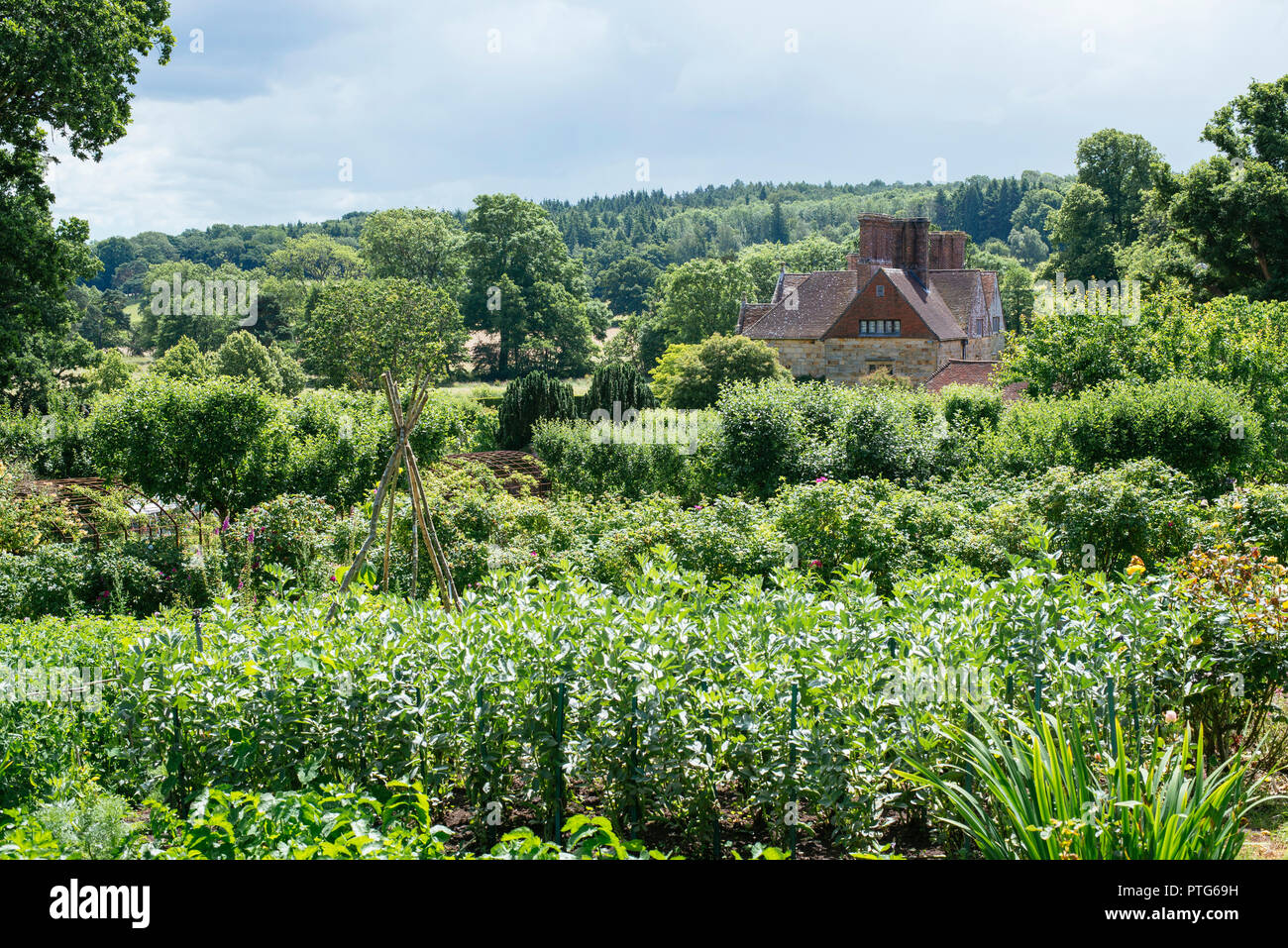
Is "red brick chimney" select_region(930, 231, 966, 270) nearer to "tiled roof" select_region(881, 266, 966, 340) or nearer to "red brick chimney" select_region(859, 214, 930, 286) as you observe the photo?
"red brick chimney" select_region(859, 214, 930, 286)

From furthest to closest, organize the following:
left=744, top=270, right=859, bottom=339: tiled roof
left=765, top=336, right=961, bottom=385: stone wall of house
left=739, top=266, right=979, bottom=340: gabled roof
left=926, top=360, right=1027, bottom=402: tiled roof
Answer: left=744, top=270, right=859, bottom=339: tiled roof, left=739, top=266, right=979, bottom=340: gabled roof, left=765, top=336, right=961, bottom=385: stone wall of house, left=926, top=360, right=1027, bottom=402: tiled roof

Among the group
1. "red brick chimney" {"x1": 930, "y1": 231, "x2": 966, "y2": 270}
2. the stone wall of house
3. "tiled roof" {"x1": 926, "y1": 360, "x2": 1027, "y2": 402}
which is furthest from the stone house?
"tiled roof" {"x1": 926, "y1": 360, "x2": 1027, "y2": 402}

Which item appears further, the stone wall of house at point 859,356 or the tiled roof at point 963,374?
the stone wall of house at point 859,356

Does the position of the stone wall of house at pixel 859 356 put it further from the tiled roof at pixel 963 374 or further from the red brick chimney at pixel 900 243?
the tiled roof at pixel 963 374

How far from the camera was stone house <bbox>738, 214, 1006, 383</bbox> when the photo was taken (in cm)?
3875

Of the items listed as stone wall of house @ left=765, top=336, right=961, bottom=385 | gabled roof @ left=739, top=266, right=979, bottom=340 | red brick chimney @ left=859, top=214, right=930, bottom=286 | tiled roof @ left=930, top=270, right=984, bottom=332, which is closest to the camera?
stone wall of house @ left=765, top=336, right=961, bottom=385

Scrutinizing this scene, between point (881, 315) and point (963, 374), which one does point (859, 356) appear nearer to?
point (881, 315)

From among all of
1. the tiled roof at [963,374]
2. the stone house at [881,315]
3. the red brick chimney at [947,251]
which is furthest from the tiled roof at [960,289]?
the tiled roof at [963,374]

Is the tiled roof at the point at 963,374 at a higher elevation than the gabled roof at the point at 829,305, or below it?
below

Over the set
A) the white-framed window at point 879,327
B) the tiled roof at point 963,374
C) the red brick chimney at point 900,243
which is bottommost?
the tiled roof at point 963,374

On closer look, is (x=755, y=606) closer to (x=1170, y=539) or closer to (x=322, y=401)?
(x=1170, y=539)

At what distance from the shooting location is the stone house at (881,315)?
1526 inches
